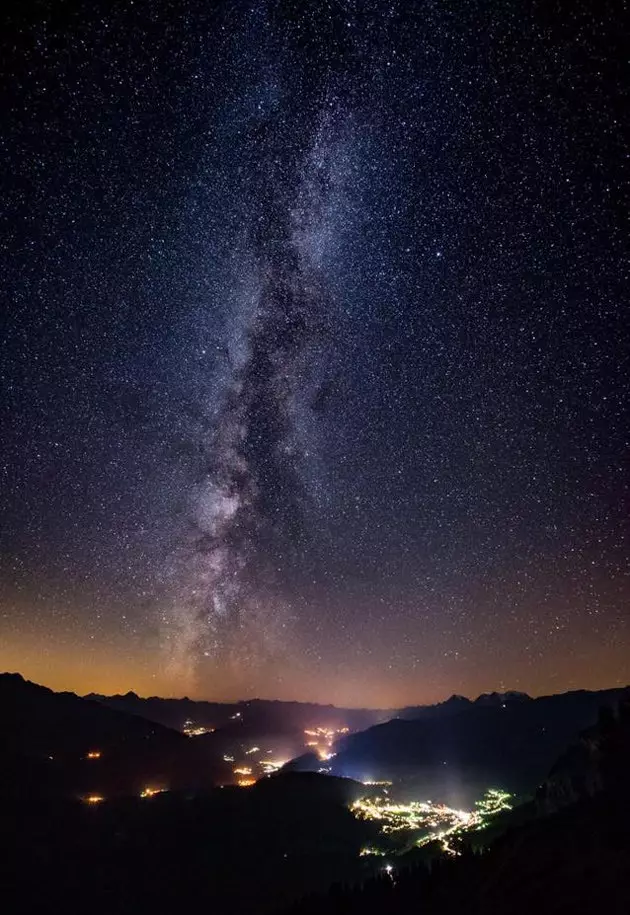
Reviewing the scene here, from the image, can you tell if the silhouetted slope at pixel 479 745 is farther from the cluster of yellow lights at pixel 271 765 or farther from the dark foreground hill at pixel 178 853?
the dark foreground hill at pixel 178 853

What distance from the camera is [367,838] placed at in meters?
71.8

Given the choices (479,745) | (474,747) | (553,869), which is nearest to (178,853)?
(553,869)

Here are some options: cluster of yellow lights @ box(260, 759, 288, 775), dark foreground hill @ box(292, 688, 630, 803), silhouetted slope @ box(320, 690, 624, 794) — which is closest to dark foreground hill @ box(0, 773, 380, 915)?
dark foreground hill @ box(292, 688, 630, 803)

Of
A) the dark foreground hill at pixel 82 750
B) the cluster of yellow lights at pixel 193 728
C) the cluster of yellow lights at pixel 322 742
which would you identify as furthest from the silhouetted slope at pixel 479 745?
the cluster of yellow lights at pixel 193 728

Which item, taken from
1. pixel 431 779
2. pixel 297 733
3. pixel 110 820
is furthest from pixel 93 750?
pixel 297 733

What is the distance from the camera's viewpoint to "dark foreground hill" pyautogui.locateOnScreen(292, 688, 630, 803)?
113 meters

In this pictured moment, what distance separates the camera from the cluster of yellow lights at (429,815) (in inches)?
2788

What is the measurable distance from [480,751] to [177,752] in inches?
3124

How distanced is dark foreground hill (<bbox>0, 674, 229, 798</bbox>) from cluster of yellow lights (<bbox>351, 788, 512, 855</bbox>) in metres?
28.7

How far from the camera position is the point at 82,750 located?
9081 cm

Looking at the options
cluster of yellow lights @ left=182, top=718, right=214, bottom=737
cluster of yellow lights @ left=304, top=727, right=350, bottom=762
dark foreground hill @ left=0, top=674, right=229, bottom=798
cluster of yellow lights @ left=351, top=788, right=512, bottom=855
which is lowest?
cluster of yellow lights @ left=304, top=727, right=350, bottom=762

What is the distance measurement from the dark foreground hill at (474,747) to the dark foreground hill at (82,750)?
1720 inches

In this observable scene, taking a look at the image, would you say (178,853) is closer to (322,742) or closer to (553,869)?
(553,869)

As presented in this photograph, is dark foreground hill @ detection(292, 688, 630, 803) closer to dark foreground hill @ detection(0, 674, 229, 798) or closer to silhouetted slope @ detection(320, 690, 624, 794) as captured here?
silhouetted slope @ detection(320, 690, 624, 794)
